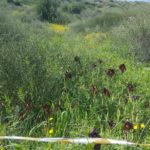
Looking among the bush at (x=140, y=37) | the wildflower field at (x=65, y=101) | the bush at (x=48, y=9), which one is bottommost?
the bush at (x=48, y=9)

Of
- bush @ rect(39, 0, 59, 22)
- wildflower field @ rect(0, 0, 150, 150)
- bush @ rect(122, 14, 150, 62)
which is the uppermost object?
wildflower field @ rect(0, 0, 150, 150)

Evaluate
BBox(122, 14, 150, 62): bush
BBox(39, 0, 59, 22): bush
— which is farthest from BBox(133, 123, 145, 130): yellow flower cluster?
BBox(39, 0, 59, 22): bush

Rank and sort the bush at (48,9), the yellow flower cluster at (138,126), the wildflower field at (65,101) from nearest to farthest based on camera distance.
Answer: the yellow flower cluster at (138,126) < the wildflower field at (65,101) < the bush at (48,9)

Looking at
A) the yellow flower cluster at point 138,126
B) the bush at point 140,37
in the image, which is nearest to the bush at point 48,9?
the bush at point 140,37

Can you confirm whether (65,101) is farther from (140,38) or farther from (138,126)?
(140,38)

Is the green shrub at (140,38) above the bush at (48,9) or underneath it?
above

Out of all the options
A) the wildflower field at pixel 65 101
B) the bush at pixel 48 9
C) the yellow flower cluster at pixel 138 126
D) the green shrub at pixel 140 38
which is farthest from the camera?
the bush at pixel 48 9

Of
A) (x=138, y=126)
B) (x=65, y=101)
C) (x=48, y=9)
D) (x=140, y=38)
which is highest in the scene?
(x=138, y=126)

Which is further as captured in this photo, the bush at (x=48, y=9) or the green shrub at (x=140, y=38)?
the bush at (x=48, y=9)

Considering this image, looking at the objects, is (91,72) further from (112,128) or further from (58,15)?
(58,15)

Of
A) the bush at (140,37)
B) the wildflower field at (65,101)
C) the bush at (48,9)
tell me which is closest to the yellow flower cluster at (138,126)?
the wildflower field at (65,101)

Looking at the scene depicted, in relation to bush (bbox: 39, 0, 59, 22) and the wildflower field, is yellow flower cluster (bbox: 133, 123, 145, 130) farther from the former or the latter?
bush (bbox: 39, 0, 59, 22)

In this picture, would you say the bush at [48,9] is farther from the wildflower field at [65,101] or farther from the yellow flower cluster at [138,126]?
the yellow flower cluster at [138,126]

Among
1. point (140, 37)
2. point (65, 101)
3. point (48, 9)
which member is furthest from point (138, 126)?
point (48, 9)
